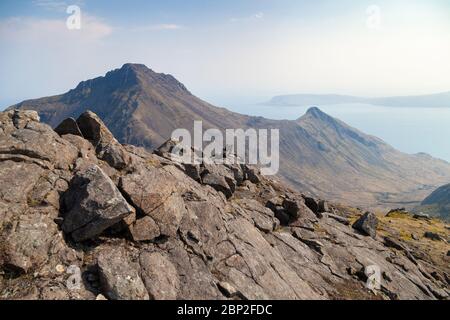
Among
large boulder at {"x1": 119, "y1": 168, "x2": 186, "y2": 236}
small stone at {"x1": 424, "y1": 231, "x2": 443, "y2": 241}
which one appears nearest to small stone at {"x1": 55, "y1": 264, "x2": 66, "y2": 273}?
large boulder at {"x1": 119, "y1": 168, "x2": 186, "y2": 236}

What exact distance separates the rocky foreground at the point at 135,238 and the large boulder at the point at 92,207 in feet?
0.25

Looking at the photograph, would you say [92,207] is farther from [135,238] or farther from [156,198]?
[156,198]

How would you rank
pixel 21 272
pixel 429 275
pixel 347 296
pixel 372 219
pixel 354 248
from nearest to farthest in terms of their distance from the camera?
1. pixel 21 272
2. pixel 347 296
3. pixel 354 248
4. pixel 429 275
5. pixel 372 219

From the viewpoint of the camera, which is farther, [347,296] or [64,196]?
[347,296]

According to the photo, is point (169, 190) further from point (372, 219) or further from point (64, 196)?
point (372, 219)

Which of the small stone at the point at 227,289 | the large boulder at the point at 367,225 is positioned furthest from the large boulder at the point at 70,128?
the large boulder at the point at 367,225

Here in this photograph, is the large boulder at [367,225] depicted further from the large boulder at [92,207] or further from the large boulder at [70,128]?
the large boulder at [70,128]

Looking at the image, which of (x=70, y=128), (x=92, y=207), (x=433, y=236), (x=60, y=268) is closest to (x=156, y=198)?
(x=92, y=207)

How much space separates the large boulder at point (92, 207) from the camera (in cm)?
2250

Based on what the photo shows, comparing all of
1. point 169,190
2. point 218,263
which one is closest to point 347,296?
point 218,263

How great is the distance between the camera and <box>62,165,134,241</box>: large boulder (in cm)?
2250

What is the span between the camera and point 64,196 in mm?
24484

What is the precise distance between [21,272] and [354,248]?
123 ft

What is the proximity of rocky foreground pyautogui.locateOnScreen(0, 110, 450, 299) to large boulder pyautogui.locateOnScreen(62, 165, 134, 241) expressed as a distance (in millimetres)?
75
